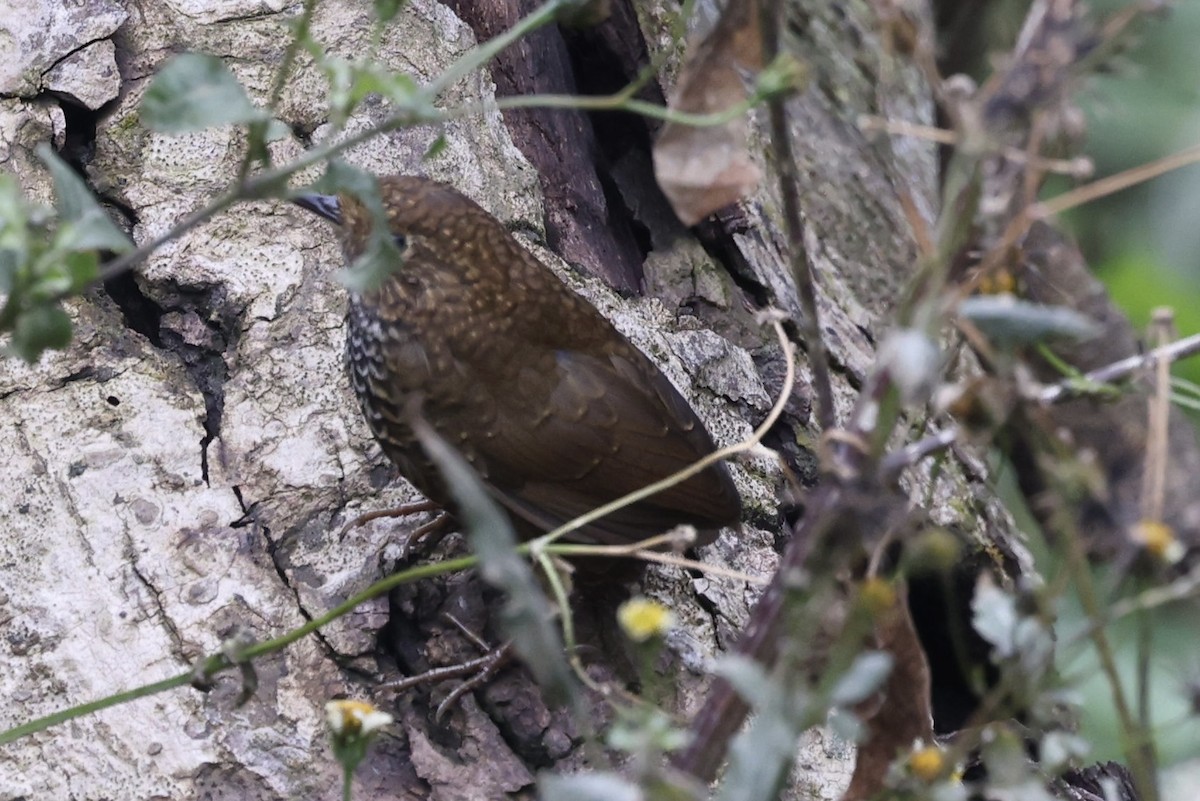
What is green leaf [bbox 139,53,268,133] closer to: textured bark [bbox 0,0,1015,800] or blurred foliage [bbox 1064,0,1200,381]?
textured bark [bbox 0,0,1015,800]

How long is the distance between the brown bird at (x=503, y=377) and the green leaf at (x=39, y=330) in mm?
1222

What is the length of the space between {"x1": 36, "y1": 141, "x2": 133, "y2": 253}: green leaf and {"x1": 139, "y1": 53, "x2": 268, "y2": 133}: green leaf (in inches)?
4.2

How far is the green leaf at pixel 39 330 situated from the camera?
138cm

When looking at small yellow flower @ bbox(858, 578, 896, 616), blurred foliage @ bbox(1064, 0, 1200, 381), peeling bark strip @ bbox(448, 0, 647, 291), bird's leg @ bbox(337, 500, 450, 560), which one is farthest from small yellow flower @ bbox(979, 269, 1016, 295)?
blurred foliage @ bbox(1064, 0, 1200, 381)

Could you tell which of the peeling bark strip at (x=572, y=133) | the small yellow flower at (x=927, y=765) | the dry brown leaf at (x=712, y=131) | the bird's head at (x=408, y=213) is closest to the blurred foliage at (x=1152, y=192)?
the peeling bark strip at (x=572, y=133)

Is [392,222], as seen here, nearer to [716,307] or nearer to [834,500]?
[716,307]

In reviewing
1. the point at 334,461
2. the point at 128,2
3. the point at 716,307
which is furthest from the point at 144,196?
the point at 716,307

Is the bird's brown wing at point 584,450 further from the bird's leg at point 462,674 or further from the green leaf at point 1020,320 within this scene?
the green leaf at point 1020,320

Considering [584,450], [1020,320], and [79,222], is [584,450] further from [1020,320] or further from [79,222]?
[1020,320]

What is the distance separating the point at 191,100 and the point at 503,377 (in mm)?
1412

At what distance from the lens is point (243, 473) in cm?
252

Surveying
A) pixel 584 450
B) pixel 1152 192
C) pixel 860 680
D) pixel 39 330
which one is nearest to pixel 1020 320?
pixel 860 680

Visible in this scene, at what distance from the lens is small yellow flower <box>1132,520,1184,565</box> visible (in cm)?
115

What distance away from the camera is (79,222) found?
1.34m
